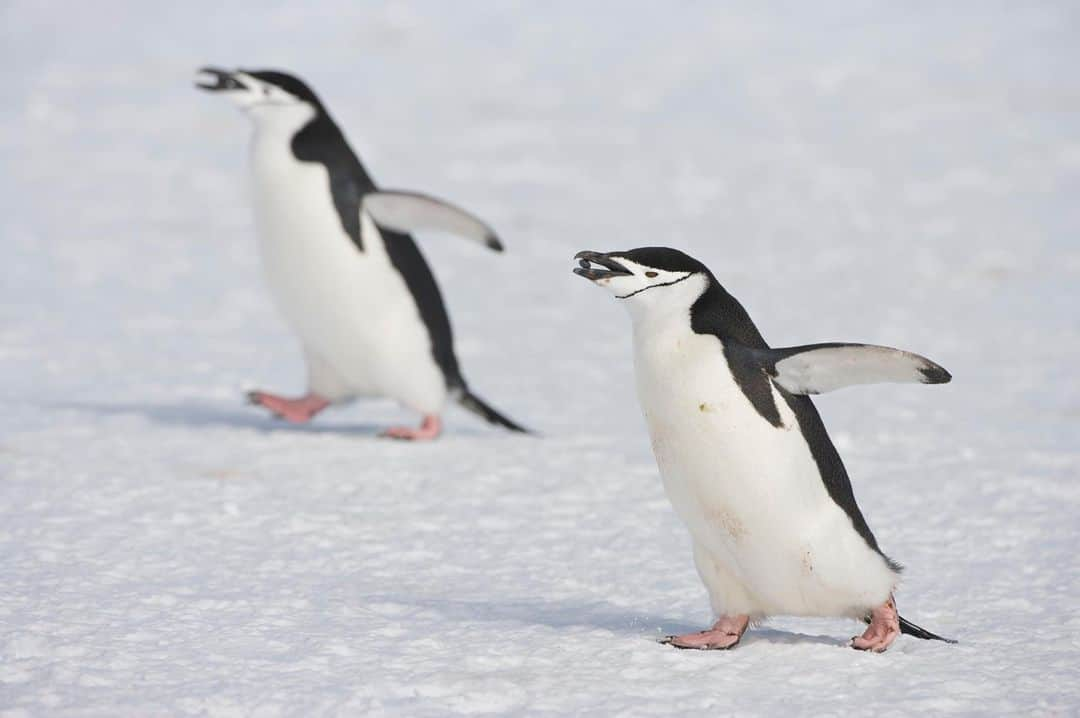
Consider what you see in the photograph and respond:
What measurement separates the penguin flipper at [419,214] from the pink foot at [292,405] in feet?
2.02

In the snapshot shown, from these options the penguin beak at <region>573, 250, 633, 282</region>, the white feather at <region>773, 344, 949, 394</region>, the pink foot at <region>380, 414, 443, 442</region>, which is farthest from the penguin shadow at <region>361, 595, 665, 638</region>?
the pink foot at <region>380, 414, 443, 442</region>

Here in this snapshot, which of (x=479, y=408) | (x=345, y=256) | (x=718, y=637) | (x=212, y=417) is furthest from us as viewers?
(x=212, y=417)

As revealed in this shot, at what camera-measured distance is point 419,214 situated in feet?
14.8

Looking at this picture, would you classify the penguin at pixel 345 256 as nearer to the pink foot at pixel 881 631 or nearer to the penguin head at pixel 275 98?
the penguin head at pixel 275 98

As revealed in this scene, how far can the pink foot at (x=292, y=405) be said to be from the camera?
4.71 metres

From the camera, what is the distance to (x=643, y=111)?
1058 cm

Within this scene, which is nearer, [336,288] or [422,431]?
[336,288]

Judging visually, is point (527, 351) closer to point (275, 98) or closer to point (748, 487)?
point (275, 98)

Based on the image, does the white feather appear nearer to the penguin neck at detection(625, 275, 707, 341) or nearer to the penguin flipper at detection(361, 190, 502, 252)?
the penguin neck at detection(625, 275, 707, 341)

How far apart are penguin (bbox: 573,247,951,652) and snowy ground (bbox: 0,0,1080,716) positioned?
116mm

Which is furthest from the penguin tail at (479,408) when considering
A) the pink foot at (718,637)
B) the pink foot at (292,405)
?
the pink foot at (718,637)

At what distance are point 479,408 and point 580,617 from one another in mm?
1870

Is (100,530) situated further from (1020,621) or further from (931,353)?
(931,353)

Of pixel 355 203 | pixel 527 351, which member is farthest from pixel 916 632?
pixel 527 351
